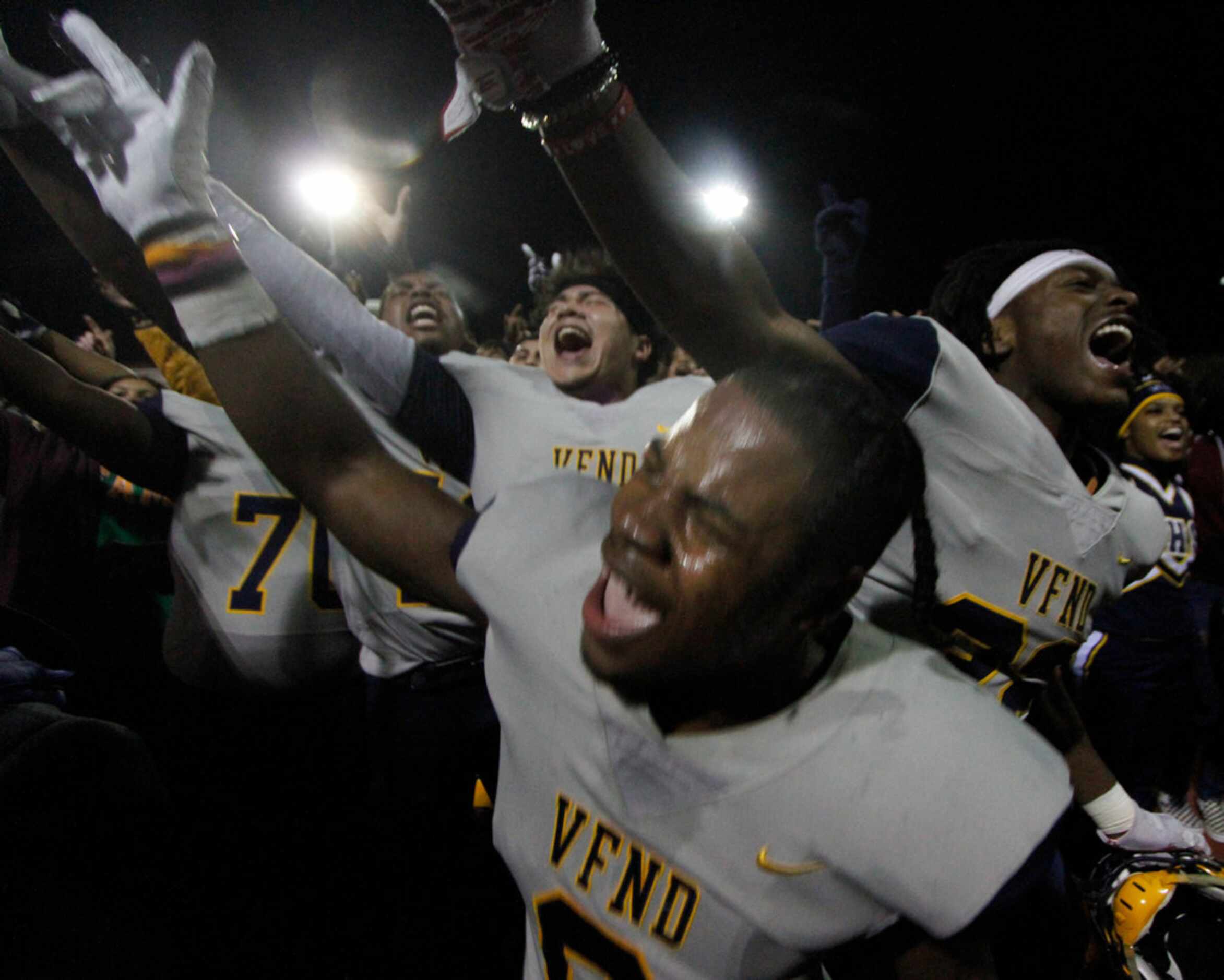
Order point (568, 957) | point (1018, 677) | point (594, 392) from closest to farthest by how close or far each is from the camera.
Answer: point (568, 957), point (1018, 677), point (594, 392)

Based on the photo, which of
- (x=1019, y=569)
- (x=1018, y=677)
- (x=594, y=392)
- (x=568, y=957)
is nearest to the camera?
(x=568, y=957)

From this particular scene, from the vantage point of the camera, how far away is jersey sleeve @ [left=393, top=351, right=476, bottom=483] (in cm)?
203

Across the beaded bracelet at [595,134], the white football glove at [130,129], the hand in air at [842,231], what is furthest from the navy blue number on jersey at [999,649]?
the white football glove at [130,129]

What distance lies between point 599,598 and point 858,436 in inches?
18.2

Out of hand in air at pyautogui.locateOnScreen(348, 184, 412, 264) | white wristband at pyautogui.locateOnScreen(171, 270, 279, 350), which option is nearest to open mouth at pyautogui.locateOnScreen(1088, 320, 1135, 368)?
white wristband at pyautogui.locateOnScreen(171, 270, 279, 350)

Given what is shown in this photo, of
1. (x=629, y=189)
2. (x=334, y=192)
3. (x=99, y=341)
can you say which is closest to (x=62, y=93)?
(x=629, y=189)

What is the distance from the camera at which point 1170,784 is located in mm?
3967

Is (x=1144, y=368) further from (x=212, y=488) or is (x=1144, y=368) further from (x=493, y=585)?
(x=212, y=488)

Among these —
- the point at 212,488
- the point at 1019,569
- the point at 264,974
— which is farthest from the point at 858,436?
the point at 264,974

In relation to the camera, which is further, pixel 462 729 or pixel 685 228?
pixel 462 729

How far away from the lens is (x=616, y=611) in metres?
0.94

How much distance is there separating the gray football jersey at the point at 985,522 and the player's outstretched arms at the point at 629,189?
269 mm

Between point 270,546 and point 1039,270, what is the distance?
2.74 meters

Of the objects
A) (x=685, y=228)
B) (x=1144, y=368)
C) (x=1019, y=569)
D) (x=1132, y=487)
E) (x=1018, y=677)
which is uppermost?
(x=1144, y=368)
